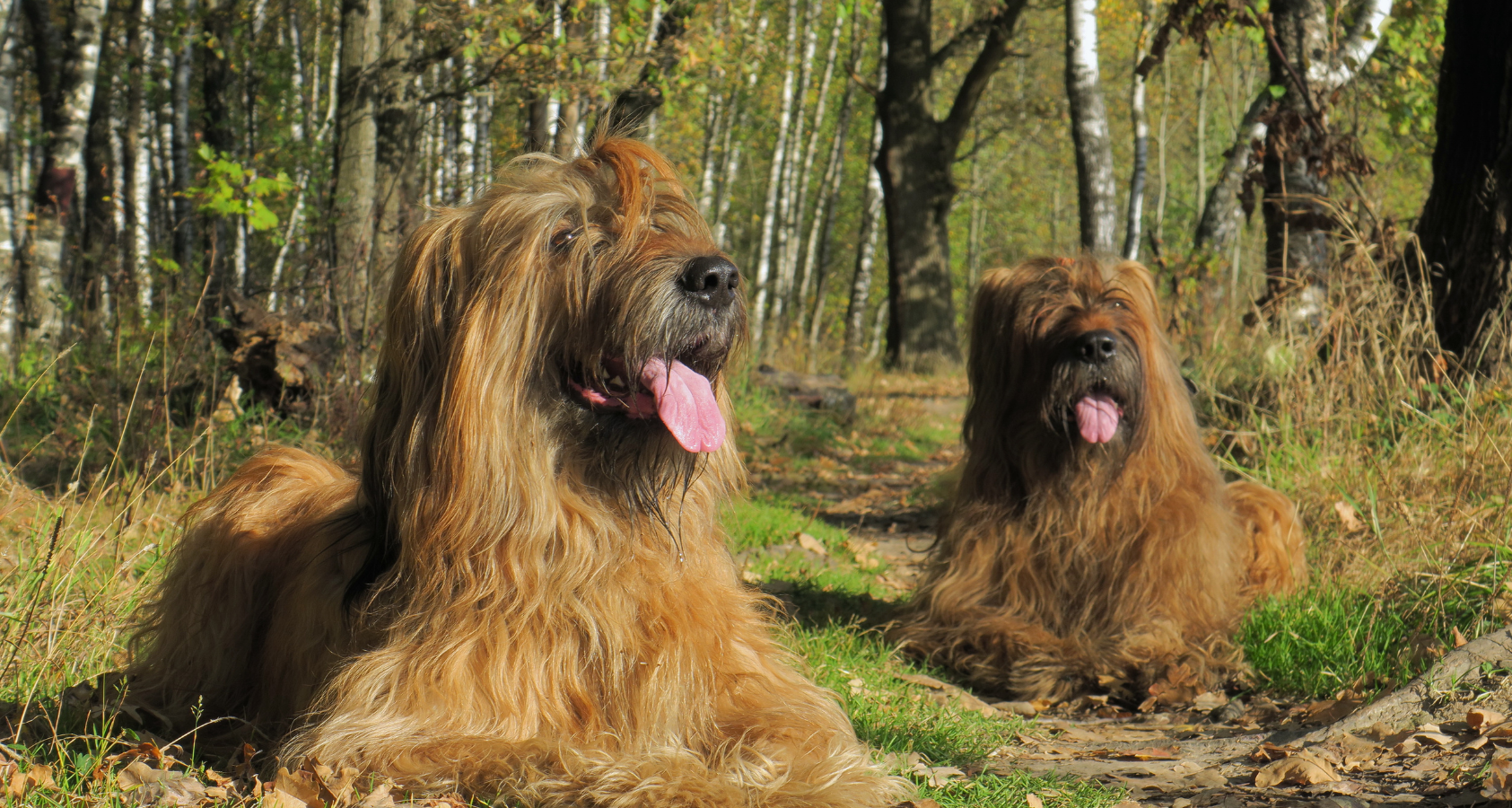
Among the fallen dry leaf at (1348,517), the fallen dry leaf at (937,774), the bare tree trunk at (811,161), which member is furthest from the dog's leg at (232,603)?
the bare tree trunk at (811,161)

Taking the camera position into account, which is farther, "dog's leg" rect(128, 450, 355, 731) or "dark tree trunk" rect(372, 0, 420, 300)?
"dark tree trunk" rect(372, 0, 420, 300)

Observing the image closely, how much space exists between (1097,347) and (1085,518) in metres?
0.70

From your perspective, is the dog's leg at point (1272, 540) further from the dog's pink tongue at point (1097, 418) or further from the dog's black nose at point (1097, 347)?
the dog's black nose at point (1097, 347)

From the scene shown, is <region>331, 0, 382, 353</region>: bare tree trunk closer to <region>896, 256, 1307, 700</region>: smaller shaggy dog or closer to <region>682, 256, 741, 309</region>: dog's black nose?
<region>896, 256, 1307, 700</region>: smaller shaggy dog

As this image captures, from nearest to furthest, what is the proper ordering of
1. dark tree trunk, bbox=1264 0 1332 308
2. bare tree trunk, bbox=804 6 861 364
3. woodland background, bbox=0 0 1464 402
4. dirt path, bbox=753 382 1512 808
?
1. dirt path, bbox=753 382 1512 808
2. woodland background, bbox=0 0 1464 402
3. dark tree trunk, bbox=1264 0 1332 308
4. bare tree trunk, bbox=804 6 861 364

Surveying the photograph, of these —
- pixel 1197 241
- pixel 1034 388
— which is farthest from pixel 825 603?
pixel 1197 241

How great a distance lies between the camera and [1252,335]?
7.61m

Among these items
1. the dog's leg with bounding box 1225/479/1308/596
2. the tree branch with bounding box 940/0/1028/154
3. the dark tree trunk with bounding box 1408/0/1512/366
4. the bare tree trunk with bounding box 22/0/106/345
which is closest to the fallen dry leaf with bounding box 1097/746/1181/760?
the dog's leg with bounding box 1225/479/1308/596

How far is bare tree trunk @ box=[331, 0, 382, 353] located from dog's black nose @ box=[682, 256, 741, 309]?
4.66 m

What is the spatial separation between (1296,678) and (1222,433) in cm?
231

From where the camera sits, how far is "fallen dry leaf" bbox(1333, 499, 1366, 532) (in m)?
5.44

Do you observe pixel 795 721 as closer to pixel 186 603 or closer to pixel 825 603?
pixel 186 603

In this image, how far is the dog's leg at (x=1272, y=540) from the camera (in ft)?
16.6

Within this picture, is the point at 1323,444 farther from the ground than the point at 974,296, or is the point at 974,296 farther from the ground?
the point at 974,296
